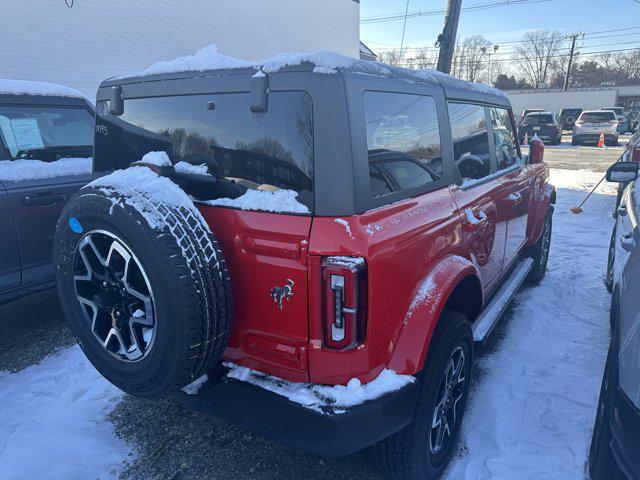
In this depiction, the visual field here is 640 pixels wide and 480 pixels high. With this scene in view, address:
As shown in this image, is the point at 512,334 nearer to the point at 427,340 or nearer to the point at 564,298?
the point at 564,298

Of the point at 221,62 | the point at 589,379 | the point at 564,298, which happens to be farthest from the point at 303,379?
the point at 564,298

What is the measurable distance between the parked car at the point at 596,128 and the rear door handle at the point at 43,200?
23720mm

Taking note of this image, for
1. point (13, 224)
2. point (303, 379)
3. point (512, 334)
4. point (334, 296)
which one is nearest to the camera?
point (334, 296)

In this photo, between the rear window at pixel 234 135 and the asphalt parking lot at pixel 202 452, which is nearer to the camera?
the rear window at pixel 234 135

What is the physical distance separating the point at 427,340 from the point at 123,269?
4.43 ft

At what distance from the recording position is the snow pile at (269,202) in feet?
5.96

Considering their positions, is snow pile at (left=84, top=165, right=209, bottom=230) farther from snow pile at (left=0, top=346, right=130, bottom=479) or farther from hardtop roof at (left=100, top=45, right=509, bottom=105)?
snow pile at (left=0, top=346, right=130, bottom=479)

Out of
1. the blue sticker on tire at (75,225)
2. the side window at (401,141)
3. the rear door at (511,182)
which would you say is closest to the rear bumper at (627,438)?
the side window at (401,141)

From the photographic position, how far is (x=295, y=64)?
6.07 feet

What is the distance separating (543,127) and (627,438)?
23.9 m

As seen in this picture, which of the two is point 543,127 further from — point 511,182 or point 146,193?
point 146,193

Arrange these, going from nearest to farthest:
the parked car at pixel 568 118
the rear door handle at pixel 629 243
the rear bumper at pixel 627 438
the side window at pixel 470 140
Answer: the rear bumper at pixel 627 438 < the rear door handle at pixel 629 243 < the side window at pixel 470 140 < the parked car at pixel 568 118

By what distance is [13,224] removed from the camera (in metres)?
3.62

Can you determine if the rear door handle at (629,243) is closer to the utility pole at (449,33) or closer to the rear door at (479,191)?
the rear door at (479,191)
